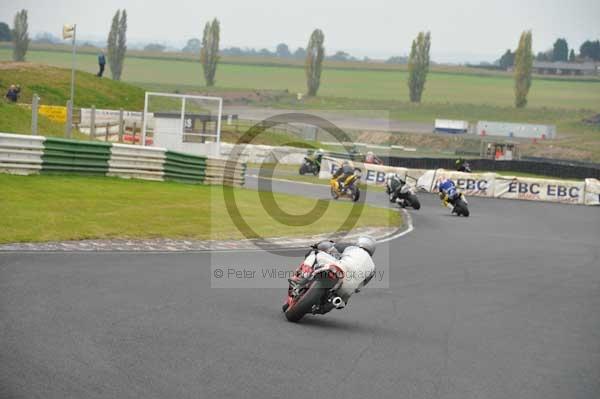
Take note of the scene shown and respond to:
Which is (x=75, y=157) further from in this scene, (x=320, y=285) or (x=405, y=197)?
(x=320, y=285)

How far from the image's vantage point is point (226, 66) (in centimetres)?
13125

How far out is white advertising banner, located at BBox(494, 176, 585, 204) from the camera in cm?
3853

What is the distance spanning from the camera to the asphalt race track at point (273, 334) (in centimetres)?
702

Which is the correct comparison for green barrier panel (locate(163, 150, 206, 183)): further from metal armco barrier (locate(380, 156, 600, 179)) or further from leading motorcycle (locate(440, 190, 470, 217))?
metal armco barrier (locate(380, 156, 600, 179))

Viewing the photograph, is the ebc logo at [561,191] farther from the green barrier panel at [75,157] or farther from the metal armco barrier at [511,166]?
the green barrier panel at [75,157]

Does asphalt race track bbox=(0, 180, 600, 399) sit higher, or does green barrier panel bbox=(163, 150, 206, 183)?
green barrier panel bbox=(163, 150, 206, 183)

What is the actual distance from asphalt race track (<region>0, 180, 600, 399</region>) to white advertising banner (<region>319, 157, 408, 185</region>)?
24.4 meters

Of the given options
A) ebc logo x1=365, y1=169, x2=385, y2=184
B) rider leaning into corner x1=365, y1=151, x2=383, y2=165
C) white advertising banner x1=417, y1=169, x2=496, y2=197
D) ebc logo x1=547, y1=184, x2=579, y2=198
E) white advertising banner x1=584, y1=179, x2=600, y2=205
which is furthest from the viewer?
rider leaning into corner x1=365, y1=151, x2=383, y2=165

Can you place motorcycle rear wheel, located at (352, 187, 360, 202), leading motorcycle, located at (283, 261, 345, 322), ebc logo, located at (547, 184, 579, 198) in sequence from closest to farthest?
leading motorcycle, located at (283, 261, 345, 322) → motorcycle rear wheel, located at (352, 187, 360, 202) → ebc logo, located at (547, 184, 579, 198)

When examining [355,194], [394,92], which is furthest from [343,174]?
[394,92]

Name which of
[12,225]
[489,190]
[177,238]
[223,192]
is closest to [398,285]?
[177,238]

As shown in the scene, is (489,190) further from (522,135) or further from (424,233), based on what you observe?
(522,135)

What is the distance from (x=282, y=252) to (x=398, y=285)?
351 cm

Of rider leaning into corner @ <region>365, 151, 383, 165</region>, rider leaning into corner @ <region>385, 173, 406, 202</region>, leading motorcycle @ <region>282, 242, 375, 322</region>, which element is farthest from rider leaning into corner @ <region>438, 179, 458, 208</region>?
leading motorcycle @ <region>282, 242, 375, 322</region>
